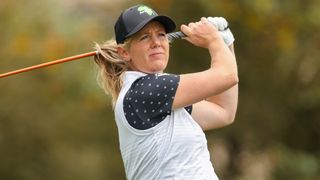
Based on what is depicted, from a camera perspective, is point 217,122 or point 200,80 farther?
point 217,122

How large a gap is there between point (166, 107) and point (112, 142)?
33.5ft

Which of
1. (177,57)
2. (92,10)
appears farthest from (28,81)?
(92,10)

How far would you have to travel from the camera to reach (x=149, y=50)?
4609 millimetres

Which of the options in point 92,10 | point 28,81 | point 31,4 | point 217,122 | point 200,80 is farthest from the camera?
point 92,10

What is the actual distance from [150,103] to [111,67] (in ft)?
1.09

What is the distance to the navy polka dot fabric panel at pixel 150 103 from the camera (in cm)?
448

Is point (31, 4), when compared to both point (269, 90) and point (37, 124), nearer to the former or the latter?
point (37, 124)

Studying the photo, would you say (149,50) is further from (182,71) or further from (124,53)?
(182,71)

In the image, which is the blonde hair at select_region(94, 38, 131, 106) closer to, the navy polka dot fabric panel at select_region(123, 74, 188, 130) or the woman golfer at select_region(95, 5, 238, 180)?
the woman golfer at select_region(95, 5, 238, 180)

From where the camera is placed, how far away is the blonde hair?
4703mm

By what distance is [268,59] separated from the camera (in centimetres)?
1470

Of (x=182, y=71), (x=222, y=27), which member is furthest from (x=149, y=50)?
(x=182, y=71)

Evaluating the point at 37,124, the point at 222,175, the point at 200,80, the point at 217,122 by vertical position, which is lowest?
the point at 222,175

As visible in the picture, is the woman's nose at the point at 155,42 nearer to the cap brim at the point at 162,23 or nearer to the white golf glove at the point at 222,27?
the cap brim at the point at 162,23
